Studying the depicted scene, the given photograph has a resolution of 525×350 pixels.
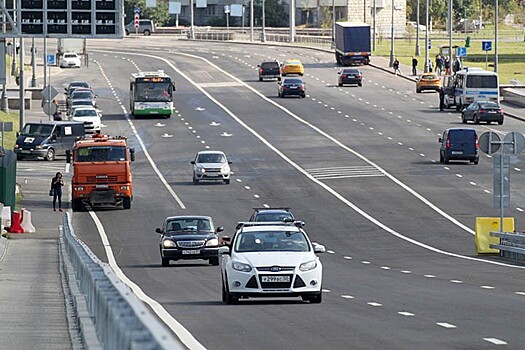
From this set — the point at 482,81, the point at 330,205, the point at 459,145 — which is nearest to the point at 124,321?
the point at 330,205

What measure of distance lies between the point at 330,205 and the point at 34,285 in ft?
88.0

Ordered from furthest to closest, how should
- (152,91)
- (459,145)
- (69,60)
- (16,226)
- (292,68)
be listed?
(69,60)
(292,68)
(152,91)
(459,145)
(16,226)

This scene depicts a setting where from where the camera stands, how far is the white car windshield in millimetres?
22312

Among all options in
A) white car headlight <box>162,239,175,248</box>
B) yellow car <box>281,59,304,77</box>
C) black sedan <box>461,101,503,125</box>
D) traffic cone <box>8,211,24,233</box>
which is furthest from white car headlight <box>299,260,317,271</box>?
yellow car <box>281,59,304,77</box>

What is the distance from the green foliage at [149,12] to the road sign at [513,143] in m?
146

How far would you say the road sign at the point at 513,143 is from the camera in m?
36.2

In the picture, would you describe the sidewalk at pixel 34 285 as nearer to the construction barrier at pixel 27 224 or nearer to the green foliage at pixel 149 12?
the construction barrier at pixel 27 224

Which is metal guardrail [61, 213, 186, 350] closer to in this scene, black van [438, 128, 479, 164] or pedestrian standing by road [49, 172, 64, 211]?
pedestrian standing by road [49, 172, 64, 211]

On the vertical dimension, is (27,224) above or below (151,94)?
below

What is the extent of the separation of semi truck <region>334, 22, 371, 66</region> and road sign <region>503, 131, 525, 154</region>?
7434 cm

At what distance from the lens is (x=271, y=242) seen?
22531mm

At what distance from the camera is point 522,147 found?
36.7 meters

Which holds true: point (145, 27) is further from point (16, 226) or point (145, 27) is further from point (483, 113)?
point (16, 226)

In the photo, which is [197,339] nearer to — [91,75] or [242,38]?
[91,75]
